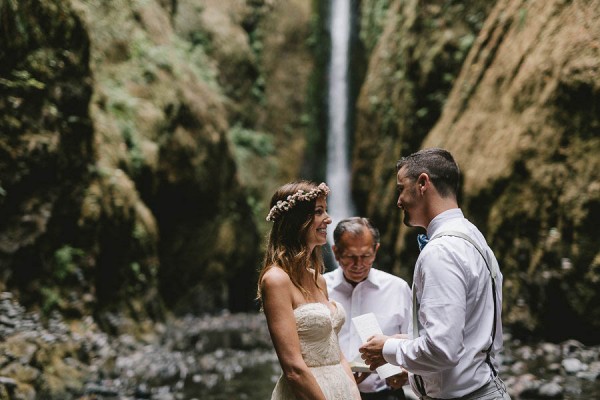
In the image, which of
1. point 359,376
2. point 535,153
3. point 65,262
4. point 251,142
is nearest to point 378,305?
point 359,376

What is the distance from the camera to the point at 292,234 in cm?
311

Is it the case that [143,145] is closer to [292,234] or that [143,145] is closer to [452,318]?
[292,234]

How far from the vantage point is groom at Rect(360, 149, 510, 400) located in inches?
95.1

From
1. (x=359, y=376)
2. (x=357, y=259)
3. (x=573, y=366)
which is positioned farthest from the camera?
(x=573, y=366)

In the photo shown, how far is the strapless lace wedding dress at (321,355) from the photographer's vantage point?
2.95 meters

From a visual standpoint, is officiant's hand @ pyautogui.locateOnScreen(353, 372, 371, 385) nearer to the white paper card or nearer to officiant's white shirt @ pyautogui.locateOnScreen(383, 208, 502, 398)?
the white paper card

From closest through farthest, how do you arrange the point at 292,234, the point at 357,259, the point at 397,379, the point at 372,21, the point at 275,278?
the point at 275,278 < the point at 292,234 < the point at 397,379 < the point at 357,259 < the point at 372,21

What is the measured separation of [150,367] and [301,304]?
711 centimetres

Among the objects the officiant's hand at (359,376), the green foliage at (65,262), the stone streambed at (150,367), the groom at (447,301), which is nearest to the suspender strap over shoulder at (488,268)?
the groom at (447,301)

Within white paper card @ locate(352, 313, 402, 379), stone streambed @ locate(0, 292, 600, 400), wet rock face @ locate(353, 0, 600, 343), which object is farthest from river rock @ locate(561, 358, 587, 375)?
white paper card @ locate(352, 313, 402, 379)

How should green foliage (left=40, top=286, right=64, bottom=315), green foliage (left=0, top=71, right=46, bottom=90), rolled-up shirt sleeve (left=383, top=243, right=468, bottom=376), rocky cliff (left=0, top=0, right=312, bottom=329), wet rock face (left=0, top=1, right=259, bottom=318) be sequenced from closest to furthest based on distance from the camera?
rolled-up shirt sleeve (left=383, top=243, right=468, bottom=376) → green foliage (left=0, top=71, right=46, bottom=90) → wet rock face (left=0, top=1, right=259, bottom=318) → rocky cliff (left=0, top=0, right=312, bottom=329) → green foliage (left=40, top=286, right=64, bottom=315)

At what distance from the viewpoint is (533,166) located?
8.43 meters

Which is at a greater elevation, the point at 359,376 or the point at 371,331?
the point at 371,331

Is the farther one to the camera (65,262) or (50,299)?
(65,262)
